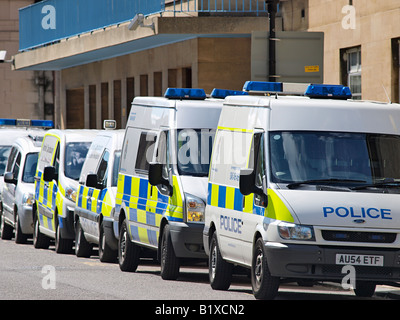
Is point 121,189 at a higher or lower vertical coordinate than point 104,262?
higher

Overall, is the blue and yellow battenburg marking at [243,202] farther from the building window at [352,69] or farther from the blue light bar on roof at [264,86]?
the building window at [352,69]

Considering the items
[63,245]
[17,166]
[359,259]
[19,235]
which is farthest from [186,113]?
[17,166]

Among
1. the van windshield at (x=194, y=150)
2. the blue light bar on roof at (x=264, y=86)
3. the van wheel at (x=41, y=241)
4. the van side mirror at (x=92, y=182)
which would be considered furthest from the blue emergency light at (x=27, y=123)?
the blue light bar on roof at (x=264, y=86)

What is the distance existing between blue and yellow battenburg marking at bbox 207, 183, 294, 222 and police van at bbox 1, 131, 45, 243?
30.0 feet

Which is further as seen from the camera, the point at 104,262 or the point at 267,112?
the point at 104,262

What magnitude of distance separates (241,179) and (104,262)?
600 cm

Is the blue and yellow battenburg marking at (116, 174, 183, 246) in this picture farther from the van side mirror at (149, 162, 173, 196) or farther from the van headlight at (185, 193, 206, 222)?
the van side mirror at (149, 162, 173, 196)

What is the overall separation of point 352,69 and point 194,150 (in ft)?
30.7

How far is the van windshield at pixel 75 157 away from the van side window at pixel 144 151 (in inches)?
192

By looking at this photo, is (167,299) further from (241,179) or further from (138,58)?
(138,58)

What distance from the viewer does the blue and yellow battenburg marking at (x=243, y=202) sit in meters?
12.3

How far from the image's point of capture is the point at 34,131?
27.0 meters
